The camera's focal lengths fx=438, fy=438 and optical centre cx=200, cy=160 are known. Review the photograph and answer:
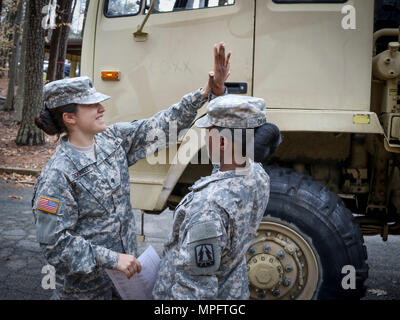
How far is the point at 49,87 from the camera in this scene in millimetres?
1992

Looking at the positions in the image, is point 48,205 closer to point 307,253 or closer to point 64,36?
point 307,253

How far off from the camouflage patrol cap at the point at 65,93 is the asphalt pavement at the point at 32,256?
6.57 ft

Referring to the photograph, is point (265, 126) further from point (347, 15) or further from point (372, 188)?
point (372, 188)

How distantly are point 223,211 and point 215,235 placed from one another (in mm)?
95

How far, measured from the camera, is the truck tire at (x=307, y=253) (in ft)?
9.13

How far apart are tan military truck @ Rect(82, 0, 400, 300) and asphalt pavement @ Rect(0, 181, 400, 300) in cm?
78

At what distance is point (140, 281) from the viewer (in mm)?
1889

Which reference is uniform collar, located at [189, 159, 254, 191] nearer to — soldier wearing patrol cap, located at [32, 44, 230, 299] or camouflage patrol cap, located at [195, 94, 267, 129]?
camouflage patrol cap, located at [195, 94, 267, 129]

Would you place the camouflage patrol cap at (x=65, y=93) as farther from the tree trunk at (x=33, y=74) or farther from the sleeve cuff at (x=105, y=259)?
the tree trunk at (x=33, y=74)

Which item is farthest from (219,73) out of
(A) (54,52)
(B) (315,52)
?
(A) (54,52)

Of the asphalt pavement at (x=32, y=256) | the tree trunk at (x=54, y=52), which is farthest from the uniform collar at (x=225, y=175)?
the tree trunk at (x=54, y=52)

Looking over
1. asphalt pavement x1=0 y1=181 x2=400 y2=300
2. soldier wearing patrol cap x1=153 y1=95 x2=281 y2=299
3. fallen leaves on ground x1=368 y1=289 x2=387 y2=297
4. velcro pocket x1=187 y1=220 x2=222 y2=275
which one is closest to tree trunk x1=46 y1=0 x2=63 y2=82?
asphalt pavement x1=0 y1=181 x2=400 y2=300

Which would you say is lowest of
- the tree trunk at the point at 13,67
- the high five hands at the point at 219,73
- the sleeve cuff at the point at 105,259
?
the sleeve cuff at the point at 105,259
